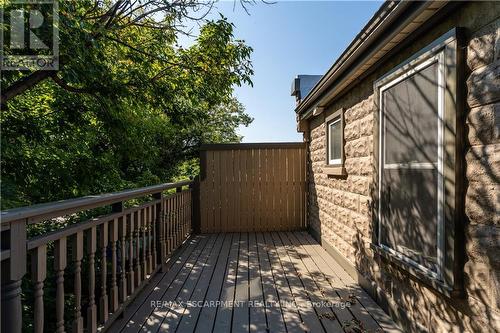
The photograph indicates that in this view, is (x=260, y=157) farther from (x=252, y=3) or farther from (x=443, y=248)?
(x=443, y=248)

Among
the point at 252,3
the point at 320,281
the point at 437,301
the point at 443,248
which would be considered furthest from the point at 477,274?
the point at 252,3

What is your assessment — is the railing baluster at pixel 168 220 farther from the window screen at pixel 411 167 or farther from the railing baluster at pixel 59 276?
the window screen at pixel 411 167

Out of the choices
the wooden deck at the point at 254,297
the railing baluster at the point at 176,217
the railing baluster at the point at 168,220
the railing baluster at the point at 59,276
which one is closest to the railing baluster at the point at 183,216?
the railing baluster at the point at 176,217

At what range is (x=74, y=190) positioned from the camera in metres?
4.24

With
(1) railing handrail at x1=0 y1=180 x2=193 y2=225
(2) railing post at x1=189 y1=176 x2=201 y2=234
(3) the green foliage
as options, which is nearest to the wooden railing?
(1) railing handrail at x1=0 y1=180 x2=193 y2=225

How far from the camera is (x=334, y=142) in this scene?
4102 mm

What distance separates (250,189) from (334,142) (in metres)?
2.19

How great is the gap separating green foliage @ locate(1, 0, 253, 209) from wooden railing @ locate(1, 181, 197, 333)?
4.10 ft

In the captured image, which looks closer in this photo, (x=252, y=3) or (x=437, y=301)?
(x=437, y=301)

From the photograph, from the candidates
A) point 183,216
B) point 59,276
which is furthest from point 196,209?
point 59,276

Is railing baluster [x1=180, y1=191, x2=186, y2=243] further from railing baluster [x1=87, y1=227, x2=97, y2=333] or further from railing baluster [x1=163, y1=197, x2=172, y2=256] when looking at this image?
railing baluster [x1=87, y1=227, x2=97, y2=333]

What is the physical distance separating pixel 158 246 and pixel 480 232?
310cm

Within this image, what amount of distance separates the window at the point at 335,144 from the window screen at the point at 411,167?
1070mm

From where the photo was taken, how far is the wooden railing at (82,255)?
1173 millimetres
